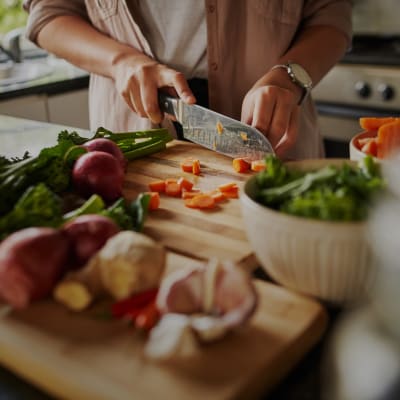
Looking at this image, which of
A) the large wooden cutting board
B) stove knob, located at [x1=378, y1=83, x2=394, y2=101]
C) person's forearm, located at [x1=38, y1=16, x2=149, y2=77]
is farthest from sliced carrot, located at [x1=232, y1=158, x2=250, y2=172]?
stove knob, located at [x1=378, y1=83, x2=394, y2=101]

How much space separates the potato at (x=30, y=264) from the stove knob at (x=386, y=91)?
205 centimetres

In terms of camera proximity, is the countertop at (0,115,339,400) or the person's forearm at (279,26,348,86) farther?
the person's forearm at (279,26,348,86)

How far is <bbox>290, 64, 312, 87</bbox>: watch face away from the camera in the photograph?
5.03 feet

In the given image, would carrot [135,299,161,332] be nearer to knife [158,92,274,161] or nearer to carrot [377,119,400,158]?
carrot [377,119,400,158]

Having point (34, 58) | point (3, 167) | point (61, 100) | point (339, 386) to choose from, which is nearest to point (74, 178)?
point (3, 167)

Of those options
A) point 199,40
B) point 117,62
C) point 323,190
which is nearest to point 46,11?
point 117,62

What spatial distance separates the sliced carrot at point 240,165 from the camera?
1.40 meters

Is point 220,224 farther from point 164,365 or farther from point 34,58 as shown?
point 34,58

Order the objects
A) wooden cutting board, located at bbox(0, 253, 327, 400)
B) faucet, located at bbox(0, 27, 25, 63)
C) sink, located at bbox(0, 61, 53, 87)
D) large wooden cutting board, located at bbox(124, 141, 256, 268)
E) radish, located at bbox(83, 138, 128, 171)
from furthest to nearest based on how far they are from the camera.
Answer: faucet, located at bbox(0, 27, 25, 63) < sink, located at bbox(0, 61, 53, 87) < radish, located at bbox(83, 138, 128, 171) < large wooden cutting board, located at bbox(124, 141, 256, 268) < wooden cutting board, located at bbox(0, 253, 327, 400)

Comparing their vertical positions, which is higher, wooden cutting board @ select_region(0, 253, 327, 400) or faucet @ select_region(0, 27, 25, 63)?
wooden cutting board @ select_region(0, 253, 327, 400)

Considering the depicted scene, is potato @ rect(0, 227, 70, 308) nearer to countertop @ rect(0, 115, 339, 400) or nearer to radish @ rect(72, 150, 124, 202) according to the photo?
countertop @ rect(0, 115, 339, 400)

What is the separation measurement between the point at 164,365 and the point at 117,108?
131 cm

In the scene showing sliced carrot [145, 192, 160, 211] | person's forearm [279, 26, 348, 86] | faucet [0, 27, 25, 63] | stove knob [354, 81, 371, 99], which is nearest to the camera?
sliced carrot [145, 192, 160, 211]

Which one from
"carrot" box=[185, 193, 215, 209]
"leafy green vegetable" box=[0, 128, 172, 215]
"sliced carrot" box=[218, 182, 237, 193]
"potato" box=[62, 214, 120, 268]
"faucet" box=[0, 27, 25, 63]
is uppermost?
"potato" box=[62, 214, 120, 268]
